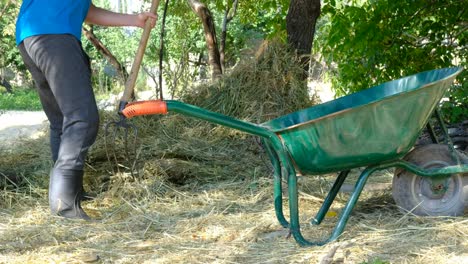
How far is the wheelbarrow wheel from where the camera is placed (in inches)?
130

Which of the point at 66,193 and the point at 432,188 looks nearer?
the point at 432,188

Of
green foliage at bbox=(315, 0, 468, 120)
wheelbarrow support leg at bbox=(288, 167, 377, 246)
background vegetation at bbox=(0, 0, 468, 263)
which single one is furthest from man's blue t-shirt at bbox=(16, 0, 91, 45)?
green foliage at bbox=(315, 0, 468, 120)

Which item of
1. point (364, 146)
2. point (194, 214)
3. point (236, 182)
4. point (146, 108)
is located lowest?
point (194, 214)

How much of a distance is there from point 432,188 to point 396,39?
3502 mm

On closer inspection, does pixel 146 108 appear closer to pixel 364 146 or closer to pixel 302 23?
pixel 364 146

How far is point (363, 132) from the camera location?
9.86 feet

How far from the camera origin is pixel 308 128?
2.96 m

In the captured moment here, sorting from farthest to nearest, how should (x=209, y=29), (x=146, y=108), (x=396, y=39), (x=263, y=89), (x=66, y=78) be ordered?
(x=209, y=29), (x=396, y=39), (x=263, y=89), (x=66, y=78), (x=146, y=108)

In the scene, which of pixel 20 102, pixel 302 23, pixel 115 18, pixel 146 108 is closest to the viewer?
pixel 146 108

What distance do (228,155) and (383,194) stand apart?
140 cm

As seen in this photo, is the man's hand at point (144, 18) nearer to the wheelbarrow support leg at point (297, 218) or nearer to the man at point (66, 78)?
the man at point (66, 78)

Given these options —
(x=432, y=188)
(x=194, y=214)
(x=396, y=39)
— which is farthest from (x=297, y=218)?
(x=396, y=39)

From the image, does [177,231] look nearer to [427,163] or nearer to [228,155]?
[427,163]

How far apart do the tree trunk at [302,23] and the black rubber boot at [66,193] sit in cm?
276
